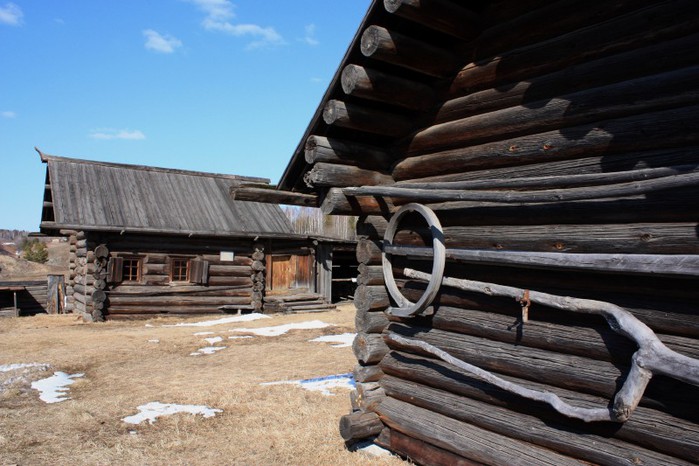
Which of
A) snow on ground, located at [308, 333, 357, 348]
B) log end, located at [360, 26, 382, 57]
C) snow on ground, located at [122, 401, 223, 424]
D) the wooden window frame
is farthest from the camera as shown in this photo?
the wooden window frame

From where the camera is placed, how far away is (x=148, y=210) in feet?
64.0

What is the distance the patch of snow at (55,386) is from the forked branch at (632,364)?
6989 millimetres

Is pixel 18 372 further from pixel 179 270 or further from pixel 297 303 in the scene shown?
pixel 297 303

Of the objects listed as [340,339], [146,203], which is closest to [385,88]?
[340,339]

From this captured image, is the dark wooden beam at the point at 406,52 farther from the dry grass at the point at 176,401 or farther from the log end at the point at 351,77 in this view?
the dry grass at the point at 176,401

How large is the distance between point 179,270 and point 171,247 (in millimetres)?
914

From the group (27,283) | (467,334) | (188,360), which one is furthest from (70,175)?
Answer: (467,334)

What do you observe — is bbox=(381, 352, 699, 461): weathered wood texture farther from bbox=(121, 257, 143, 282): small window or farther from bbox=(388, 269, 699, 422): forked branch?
bbox=(121, 257, 143, 282): small window

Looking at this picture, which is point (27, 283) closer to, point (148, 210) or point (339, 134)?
point (148, 210)

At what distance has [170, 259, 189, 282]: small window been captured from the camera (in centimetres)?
1939

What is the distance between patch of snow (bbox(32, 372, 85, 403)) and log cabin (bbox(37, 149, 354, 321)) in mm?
7943

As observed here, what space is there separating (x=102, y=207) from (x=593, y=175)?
57.9ft

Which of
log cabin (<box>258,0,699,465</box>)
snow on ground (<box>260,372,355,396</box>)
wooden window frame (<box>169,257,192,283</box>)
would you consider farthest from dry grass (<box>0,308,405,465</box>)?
wooden window frame (<box>169,257,192,283</box>)

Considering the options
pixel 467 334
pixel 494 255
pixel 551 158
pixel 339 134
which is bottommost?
pixel 467 334
